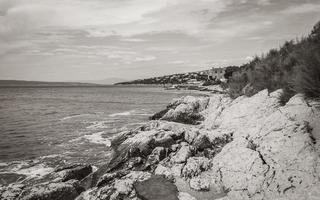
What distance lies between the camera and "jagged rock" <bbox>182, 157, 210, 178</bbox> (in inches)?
286

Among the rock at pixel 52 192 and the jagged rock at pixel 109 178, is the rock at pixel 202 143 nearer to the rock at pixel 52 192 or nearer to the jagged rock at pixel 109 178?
the jagged rock at pixel 109 178

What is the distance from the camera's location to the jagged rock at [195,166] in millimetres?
7258

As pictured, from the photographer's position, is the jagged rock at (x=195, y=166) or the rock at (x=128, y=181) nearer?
the rock at (x=128, y=181)

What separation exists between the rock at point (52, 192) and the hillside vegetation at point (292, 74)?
782cm

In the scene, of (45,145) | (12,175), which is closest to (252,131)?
(12,175)

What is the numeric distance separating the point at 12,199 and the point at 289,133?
30.0 feet

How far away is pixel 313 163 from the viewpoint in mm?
5094

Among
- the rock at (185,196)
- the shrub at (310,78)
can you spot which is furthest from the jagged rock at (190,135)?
the shrub at (310,78)

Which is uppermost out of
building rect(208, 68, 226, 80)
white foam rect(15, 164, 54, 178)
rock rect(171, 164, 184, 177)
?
building rect(208, 68, 226, 80)

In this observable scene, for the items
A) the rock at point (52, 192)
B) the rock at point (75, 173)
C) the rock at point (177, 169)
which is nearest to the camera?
the rock at point (177, 169)

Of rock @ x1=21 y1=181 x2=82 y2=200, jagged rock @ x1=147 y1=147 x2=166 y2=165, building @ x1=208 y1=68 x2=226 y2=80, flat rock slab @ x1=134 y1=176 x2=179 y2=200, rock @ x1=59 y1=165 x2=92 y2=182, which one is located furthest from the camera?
building @ x1=208 y1=68 x2=226 y2=80

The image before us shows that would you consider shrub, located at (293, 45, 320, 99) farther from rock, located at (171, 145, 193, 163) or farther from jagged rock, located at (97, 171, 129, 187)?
jagged rock, located at (97, 171, 129, 187)

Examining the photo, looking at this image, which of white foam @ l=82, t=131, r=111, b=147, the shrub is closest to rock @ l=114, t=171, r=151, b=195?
the shrub

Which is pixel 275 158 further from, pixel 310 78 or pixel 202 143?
pixel 202 143
